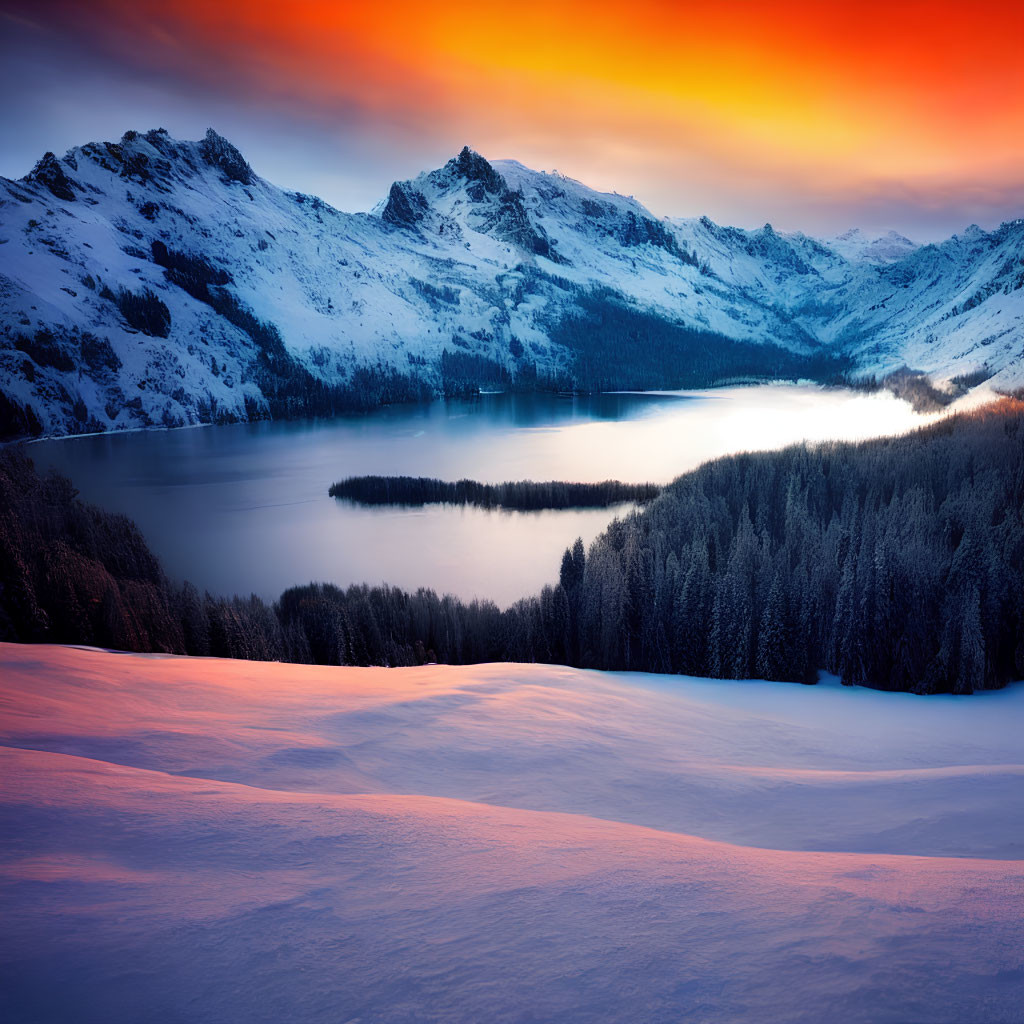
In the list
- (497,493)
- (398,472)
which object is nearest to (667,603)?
(497,493)

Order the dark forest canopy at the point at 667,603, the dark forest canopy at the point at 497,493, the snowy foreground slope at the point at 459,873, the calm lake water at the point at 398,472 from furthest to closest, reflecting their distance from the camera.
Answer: the dark forest canopy at the point at 497,493 < the calm lake water at the point at 398,472 < the dark forest canopy at the point at 667,603 < the snowy foreground slope at the point at 459,873

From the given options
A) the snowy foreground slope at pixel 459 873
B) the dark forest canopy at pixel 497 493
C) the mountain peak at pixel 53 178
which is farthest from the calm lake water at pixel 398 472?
the mountain peak at pixel 53 178

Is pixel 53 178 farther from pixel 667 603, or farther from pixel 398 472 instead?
pixel 667 603

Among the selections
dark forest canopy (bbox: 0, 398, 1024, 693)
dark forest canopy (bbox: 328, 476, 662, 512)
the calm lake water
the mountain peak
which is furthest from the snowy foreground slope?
the mountain peak

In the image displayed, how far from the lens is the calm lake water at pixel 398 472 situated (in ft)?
157

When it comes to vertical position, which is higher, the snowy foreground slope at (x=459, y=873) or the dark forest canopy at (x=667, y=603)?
the snowy foreground slope at (x=459, y=873)

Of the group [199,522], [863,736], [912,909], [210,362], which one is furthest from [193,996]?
[210,362]

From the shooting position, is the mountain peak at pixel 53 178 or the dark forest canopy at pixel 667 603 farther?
the mountain peak at pixel 53 178

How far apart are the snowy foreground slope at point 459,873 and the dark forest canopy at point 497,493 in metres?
58.7

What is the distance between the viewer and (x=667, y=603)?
1182 inches

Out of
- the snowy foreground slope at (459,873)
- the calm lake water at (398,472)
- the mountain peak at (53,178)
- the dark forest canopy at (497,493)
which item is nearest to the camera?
the snowy foreground slope at (459,873)

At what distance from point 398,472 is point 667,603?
56063 millimetres

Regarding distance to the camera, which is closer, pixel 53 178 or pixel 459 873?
pixel 459 873

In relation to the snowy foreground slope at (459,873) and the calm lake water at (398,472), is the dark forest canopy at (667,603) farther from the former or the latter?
the snowy foreground slope at (459,873)
